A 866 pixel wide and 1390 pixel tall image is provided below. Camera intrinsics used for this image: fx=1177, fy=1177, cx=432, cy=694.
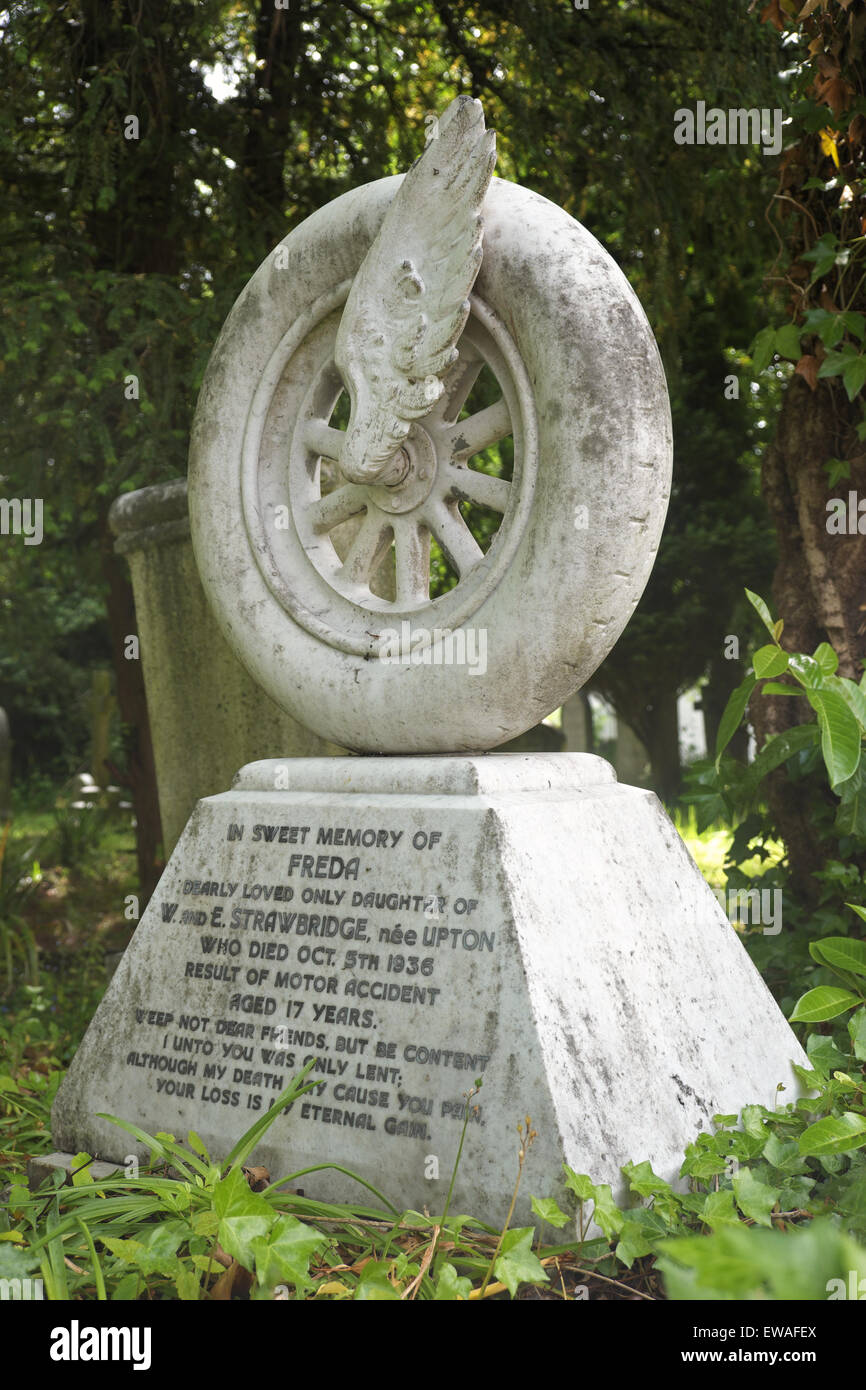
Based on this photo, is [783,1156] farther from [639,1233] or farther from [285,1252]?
[285,1252]

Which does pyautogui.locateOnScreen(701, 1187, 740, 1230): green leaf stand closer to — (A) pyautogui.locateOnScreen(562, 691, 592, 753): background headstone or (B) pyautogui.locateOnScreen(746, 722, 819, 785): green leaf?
(B) pyautogui.locateOnScreen(746, 722, 819, 785): green leaf

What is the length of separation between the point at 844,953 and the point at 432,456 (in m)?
1.47

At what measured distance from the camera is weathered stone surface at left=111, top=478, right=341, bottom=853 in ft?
14.7

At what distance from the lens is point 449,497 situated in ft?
9.36

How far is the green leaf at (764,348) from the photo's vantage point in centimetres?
385

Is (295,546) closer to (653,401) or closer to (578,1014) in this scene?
(653,401)

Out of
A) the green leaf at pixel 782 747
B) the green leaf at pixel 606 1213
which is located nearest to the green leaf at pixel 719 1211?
the green leaf at pixel 606 1213

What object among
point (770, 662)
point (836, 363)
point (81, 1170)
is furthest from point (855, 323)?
point (81, 1170)

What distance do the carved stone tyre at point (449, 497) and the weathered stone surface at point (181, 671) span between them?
135cm

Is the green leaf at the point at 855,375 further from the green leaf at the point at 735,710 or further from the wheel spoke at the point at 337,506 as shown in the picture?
the wheel spoke at the point at 337,506

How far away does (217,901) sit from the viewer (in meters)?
2.81

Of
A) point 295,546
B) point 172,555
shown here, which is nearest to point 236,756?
point 172,555

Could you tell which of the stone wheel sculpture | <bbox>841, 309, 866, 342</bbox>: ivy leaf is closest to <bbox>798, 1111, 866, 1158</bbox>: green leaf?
the stone wheel sculpture

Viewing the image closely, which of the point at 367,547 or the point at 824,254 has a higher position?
the point at 824,254
